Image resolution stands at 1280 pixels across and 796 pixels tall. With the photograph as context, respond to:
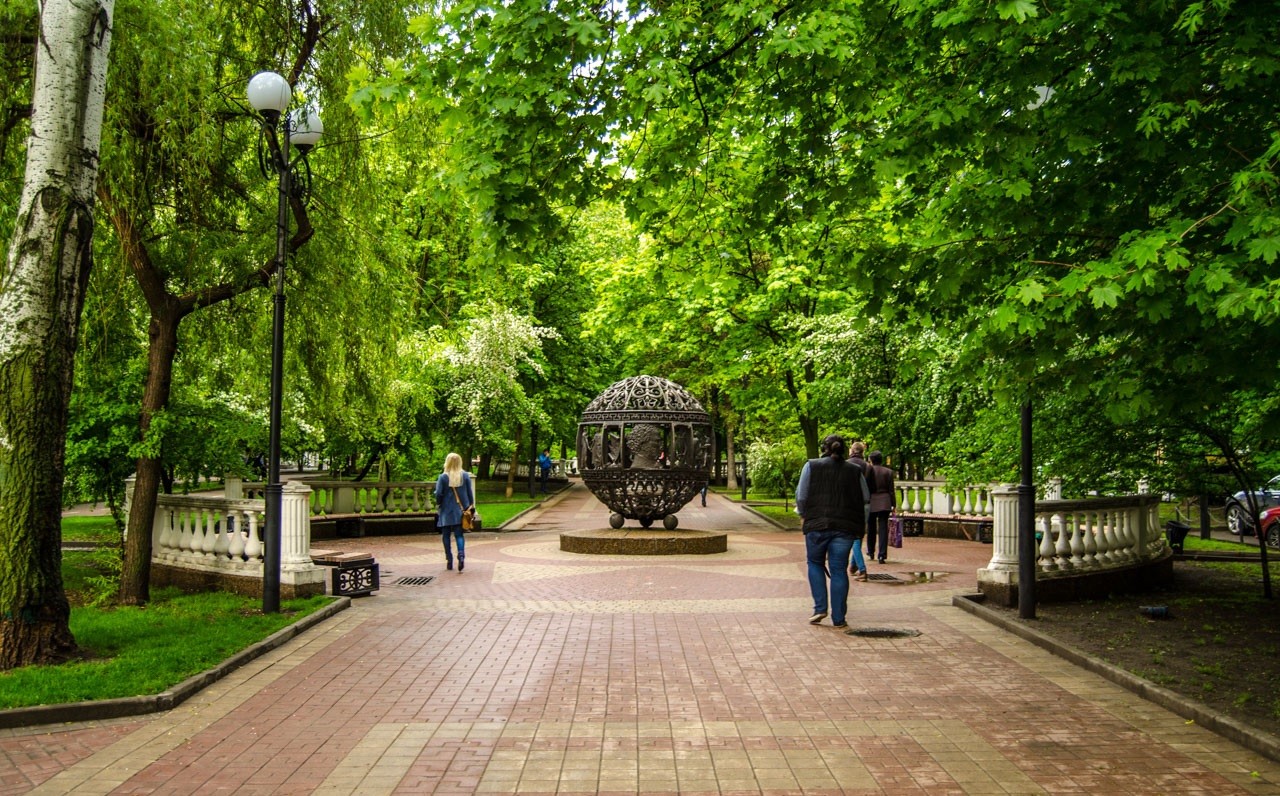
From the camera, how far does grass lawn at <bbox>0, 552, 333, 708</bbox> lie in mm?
7500

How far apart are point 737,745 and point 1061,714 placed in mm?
2451

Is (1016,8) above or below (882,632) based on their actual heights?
above

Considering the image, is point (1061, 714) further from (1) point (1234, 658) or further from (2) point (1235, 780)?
(1) point (1234, 658)

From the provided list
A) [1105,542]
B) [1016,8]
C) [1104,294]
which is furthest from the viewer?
[1105,542]

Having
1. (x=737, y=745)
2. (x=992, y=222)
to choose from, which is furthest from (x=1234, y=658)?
(x=737, y=745)

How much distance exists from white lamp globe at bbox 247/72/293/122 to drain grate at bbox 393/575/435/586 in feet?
22.1

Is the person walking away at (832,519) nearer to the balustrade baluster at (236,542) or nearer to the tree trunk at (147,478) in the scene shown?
the balustrade baluster at (236,542)

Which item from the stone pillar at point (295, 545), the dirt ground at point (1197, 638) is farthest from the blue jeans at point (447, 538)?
the dirt ground at point (1197, 638)

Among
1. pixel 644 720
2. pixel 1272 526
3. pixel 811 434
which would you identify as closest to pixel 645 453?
pixel 811 434

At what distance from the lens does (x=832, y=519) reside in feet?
35.4

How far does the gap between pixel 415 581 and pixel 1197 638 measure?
9.76 meters

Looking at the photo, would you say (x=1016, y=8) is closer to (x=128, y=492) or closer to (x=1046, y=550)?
(x=1046, y=550)

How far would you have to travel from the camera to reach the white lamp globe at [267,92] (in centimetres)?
1052

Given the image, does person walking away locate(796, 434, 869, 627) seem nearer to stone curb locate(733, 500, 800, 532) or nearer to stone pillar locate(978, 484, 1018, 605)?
stone pillar locate(978, 484, 1018, 605)
